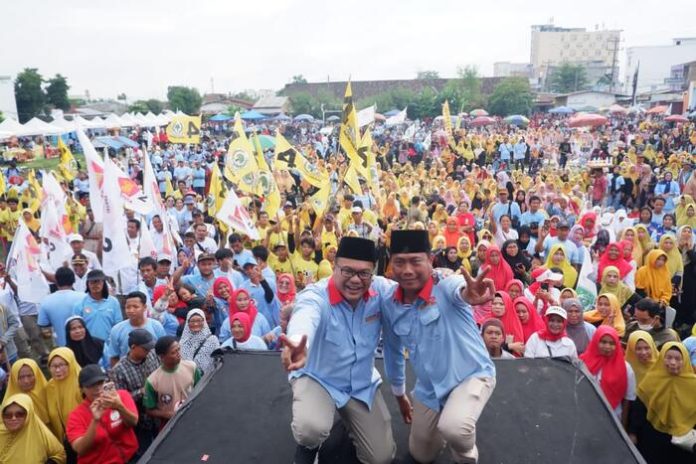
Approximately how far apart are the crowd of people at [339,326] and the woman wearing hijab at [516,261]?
0.09 feet

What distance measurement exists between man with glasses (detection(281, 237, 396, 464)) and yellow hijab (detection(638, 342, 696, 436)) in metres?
2.48

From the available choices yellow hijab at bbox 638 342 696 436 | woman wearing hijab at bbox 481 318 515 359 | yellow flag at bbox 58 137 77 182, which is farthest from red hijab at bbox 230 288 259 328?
yellow flag at bbox 58 137 77 182

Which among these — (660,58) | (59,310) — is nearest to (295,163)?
(59,310)

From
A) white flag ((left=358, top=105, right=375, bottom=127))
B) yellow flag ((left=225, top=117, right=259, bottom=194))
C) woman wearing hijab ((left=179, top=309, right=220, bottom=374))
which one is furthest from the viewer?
white flag ((left=358, top=105, right=375, bottom=127))

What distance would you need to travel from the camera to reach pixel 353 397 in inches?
124

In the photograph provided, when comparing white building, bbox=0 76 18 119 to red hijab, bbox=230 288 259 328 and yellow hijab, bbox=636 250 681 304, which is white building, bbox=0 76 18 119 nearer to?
red hijab, bbox=230 288 259 328

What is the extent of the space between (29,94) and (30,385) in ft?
168

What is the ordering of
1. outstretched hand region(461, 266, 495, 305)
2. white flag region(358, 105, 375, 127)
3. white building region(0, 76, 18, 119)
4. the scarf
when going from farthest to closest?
white building region(0, 76, 18, 119)
white flag region(358, 105, 375, 127)
the scarf
outstretched hand region(461, 266, 495, 305)

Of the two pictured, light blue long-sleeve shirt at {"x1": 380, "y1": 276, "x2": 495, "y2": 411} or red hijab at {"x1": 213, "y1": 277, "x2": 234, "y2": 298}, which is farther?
red hijab at {"x1": 213, "y1": 277, "x2": 234, "y2": 298}

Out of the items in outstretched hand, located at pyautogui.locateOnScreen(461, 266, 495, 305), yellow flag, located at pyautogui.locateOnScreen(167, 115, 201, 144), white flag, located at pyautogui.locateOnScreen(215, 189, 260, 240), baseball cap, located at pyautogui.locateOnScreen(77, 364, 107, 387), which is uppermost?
yellow flag, located at pyautogui.locateOnScreen(167, 115, 201, 144)

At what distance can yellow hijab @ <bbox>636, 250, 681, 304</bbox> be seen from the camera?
6918 mm

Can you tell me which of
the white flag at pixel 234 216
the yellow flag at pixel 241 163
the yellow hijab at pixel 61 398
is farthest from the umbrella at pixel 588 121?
the yellow hijab at pixel 61 398

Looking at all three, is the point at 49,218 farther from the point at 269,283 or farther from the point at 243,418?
the point at 243,418

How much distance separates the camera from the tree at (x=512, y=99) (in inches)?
1830
